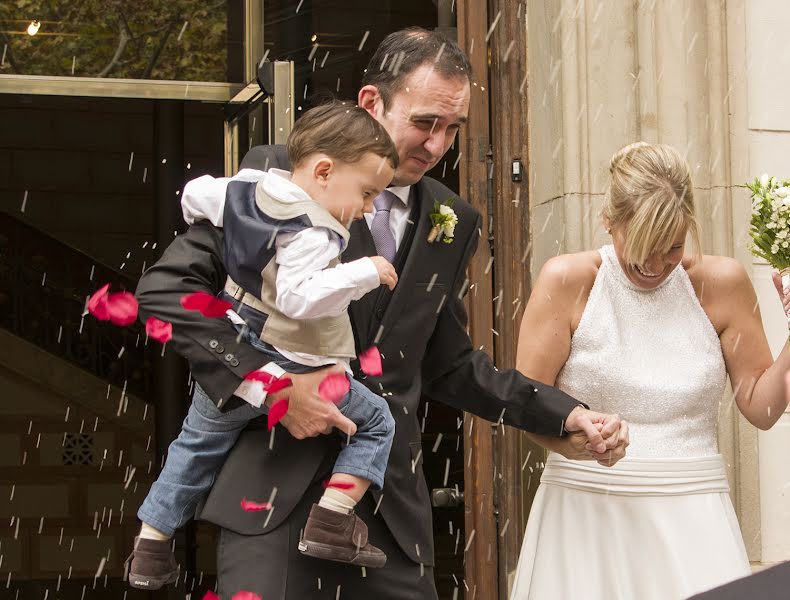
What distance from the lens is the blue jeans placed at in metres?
2.68

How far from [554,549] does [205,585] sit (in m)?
5.52

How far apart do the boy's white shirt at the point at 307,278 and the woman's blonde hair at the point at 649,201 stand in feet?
3.64

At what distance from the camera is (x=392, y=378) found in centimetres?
288

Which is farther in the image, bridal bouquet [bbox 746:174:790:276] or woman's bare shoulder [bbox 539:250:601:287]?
woman's bare shoulder [bbox 539:250:601:287]

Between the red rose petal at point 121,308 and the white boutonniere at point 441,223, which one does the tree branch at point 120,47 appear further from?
the white boutonniere at point 441,223

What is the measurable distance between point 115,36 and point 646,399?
5.98 meters

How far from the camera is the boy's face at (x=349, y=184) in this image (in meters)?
2.59

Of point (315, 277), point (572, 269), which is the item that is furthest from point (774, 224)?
point (315, 277)

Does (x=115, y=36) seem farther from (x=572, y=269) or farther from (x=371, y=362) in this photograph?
(x=371, y=362)

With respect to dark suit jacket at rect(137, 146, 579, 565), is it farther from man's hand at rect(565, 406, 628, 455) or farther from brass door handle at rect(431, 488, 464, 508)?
brass door handle at rect(431, 488, 464, 508)

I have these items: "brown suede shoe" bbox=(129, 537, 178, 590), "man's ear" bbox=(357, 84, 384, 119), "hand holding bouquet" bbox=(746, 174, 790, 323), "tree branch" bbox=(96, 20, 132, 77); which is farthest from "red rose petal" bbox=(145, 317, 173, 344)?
"tree branch" bbox=(96, 20, 132, 77)

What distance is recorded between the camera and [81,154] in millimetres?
15070

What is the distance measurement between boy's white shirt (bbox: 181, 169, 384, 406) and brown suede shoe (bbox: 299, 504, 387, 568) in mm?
263

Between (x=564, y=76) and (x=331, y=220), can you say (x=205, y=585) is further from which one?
(x=331, y=220)
